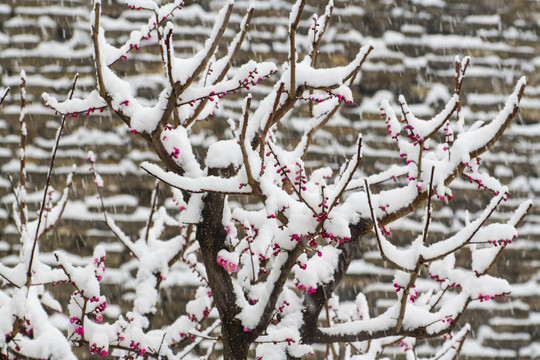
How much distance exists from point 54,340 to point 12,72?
2134 mm

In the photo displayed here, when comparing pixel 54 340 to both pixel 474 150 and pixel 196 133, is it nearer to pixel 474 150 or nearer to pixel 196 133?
pixel 474 150

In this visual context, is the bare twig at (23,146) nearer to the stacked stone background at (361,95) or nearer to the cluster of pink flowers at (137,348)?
the cluster of pink flowers at (137,348)

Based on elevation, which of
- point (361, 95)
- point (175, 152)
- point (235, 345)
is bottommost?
point (235, 345)

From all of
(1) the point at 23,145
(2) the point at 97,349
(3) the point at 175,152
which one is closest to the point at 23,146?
(1) the point at 23,145

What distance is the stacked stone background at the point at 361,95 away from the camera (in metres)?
2.84

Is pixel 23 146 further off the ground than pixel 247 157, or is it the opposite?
pixel 23 146

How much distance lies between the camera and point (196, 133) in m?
2.96

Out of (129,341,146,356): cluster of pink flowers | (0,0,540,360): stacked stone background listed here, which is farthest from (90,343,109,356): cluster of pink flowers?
(0,0,540,360): stacked stone background

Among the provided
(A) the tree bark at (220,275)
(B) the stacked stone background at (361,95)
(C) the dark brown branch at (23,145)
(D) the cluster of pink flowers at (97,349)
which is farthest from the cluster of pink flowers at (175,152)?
(B) the stacked stone background at (361,95)

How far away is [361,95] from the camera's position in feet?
10.3

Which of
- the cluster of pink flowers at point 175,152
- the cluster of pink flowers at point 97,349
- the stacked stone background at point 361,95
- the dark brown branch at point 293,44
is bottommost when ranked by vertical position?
the cluster of pink flowers at point 97,349

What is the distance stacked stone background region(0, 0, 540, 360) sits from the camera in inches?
112

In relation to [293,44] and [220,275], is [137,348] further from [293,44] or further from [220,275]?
[293,44]

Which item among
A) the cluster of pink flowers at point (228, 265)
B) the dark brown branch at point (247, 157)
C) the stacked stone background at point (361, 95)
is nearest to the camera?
the dark brown branch at point (247, 157)
